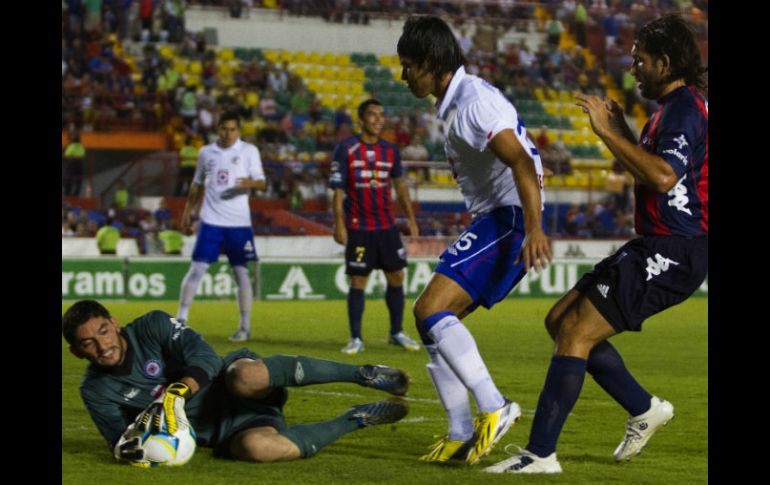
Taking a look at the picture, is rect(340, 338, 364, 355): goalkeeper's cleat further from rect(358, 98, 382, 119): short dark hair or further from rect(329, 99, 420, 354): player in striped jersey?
rect(358, 98, 382, 119): short dark hair

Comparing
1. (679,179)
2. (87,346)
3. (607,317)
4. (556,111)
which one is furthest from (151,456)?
(556,111)

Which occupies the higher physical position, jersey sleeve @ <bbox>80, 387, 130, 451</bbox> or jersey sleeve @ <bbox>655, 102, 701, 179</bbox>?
jersey sleeve @ <bbox>655, 102, 701, 179</bbox>

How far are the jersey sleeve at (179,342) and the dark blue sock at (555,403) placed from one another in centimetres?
155

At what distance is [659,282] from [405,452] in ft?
5.37

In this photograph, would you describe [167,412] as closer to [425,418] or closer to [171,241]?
[425,418]

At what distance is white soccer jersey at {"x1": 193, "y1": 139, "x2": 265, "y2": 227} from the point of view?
13102 millimetres

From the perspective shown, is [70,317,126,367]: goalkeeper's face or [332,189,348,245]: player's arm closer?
[70,317,126,367]: goalkeeper's face

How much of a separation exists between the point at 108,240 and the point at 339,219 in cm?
937

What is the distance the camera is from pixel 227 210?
13094 mm

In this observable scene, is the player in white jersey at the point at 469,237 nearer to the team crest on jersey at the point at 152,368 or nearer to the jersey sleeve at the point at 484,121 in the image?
the jersey sleeve at the point at 484,121

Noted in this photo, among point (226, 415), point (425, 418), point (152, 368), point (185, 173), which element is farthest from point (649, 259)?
point (185, 173)

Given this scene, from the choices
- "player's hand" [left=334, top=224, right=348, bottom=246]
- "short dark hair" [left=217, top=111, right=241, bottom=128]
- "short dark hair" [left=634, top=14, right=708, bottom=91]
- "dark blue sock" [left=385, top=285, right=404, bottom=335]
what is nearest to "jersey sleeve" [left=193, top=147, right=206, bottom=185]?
"short dark hair" [left=217, top=111, right=241, bottom=128]

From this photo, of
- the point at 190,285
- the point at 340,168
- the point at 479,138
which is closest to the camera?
the point at 479,138
